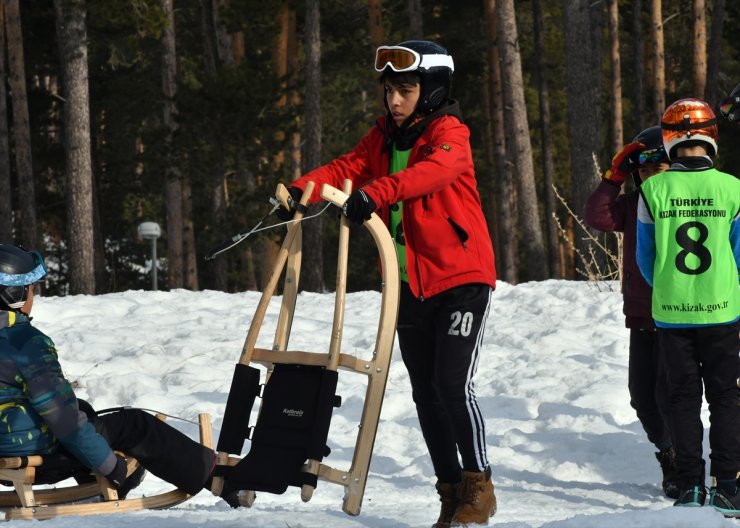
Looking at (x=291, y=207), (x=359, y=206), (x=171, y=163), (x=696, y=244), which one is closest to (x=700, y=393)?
(x=696, y=244)

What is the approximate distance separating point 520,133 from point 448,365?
15735 mm

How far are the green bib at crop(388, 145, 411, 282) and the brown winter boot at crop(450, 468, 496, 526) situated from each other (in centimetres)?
87

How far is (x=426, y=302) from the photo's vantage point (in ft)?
16.1

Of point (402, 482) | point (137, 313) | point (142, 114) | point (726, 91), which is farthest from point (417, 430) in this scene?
point (726, 91)

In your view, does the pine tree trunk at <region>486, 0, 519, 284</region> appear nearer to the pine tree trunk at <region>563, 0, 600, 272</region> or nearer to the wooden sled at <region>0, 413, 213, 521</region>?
the pine tree trunk at <region>563, 0, 600, 272</region>

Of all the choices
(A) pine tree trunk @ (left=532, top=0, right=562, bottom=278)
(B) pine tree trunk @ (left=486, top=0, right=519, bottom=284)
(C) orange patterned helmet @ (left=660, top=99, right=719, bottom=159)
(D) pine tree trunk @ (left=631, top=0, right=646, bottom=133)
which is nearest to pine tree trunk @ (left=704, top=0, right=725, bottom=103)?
(D) pine tree trunk @ (left=631, top=0, right=646, bottom=133)

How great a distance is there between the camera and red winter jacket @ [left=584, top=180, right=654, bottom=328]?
6090 mm

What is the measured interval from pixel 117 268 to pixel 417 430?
25831 mm

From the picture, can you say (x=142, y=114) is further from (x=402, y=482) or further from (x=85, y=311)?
(x=402, y=482)

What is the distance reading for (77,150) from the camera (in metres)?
18.4

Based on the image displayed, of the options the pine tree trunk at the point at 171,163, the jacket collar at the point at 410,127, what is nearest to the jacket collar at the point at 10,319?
the jacket collar at the point at 410,127

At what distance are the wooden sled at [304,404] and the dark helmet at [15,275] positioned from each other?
1.01 meters

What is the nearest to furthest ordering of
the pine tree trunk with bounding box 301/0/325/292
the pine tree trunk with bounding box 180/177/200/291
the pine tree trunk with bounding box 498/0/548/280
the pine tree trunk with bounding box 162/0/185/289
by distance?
Result: the pine tree trunk with bounding box 498/0/548/280, the pine tree trunk with bounding box 301/0/325/292, the pine tree trunk with bounding box 162/0/185/289, the pine tree trunk with bounding box 180/177/200/291

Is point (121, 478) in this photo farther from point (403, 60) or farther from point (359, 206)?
point (403, 60)
